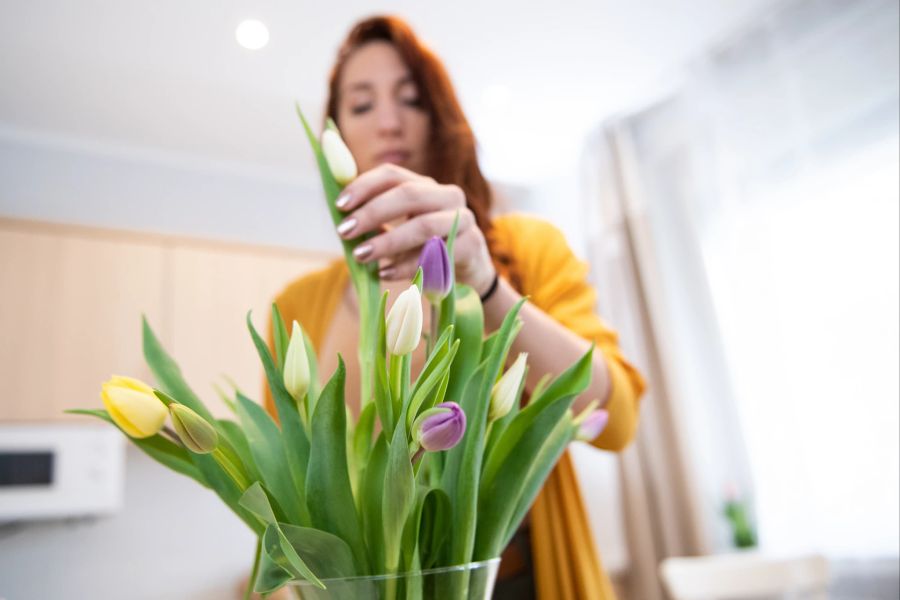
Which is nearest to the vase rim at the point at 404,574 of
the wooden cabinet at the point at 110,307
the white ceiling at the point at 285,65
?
the white ceiling at the point at 285,65

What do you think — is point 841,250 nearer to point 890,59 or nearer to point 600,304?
point 890,59

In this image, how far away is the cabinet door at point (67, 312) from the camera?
1930mm

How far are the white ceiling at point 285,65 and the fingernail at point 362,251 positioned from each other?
114 cm

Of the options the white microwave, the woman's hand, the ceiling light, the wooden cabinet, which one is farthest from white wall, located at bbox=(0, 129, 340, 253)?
the woman's hand

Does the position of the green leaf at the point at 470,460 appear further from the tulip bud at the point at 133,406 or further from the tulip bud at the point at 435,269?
the tulip bud at the point at 133,406

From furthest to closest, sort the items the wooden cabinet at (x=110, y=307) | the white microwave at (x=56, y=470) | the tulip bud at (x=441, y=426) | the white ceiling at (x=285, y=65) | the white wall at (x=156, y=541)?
1. the white wall at (x=156, y=541)
2. the wooden cabinet at (x=110, y=307)
3. the white microwave at (x=56, y=470)
4. the white ceiling at (x=285, y=65)
5. the tulip bud at (x=441, y=426)

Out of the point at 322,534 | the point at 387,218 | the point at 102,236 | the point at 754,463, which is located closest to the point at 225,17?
the point at 102,236

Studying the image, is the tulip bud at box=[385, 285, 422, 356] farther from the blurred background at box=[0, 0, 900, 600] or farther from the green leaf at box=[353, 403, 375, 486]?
the blurred background at box=[0, 0, 900, 600]

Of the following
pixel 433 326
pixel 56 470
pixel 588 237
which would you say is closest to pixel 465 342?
pixel 433 326

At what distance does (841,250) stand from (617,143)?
1.12 meters

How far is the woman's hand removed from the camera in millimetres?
425

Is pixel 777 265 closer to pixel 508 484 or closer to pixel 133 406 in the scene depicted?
pixel 508 484

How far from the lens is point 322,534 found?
344 mm

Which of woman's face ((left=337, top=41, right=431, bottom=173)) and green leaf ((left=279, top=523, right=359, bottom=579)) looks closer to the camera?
green leaf ((left=279, top=523, right=359, bottom=579))
